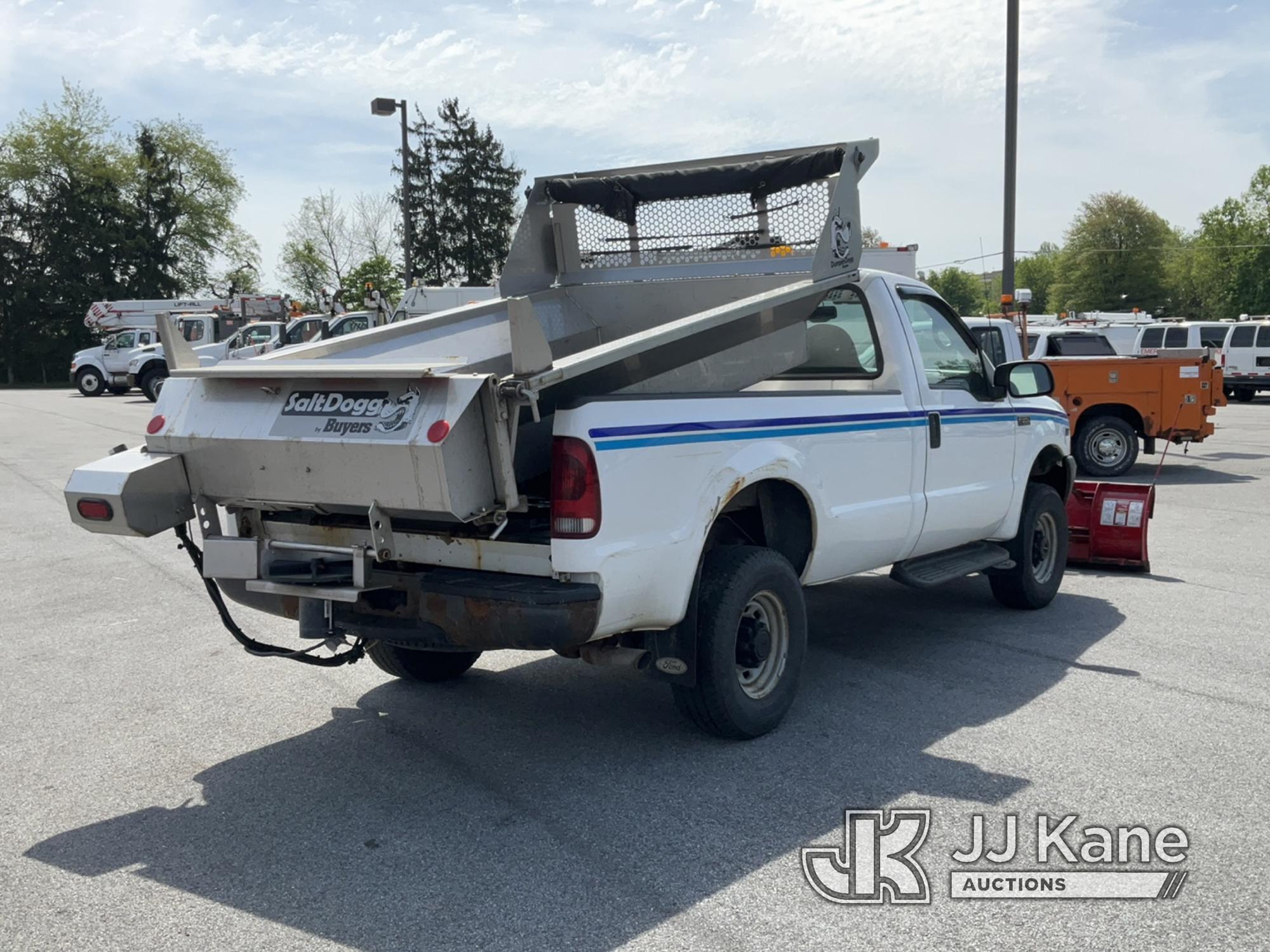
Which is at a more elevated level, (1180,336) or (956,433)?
(956,433)

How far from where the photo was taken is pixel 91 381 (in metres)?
40.3

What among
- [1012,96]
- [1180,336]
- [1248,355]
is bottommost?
[1248,355]

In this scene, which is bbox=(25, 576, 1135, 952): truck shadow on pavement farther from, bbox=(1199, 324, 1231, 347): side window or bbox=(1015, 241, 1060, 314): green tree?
bbox=(1015, 241, 1060, 314): green tree

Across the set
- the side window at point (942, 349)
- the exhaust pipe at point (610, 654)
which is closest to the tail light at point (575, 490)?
the exhaust pipe at point (610, 654)

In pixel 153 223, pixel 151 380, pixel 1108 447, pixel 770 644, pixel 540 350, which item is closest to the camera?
pixel 540 350

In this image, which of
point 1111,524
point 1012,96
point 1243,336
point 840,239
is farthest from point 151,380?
point 840,239

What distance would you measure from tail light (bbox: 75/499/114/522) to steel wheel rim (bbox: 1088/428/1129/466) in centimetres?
1357

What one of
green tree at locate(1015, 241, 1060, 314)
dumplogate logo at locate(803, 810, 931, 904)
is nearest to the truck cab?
dumplogate logo at locate(803, 810, 931, 904)

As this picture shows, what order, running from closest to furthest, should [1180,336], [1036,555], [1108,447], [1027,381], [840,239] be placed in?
1. [840,239]
2. [1027,381]
3. [1036,555]
4. [1108,447]
5. [1180,336]

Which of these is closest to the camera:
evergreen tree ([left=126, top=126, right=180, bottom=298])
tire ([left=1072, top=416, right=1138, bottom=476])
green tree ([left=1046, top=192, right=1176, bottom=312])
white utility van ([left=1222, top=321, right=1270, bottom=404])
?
tire ([left=1072, top=416, right=1138, bottom=476])

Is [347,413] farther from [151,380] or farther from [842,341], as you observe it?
[151,380]

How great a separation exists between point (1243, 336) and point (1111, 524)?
933 inches

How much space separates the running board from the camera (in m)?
6.45

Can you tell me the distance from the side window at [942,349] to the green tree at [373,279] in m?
45.3
